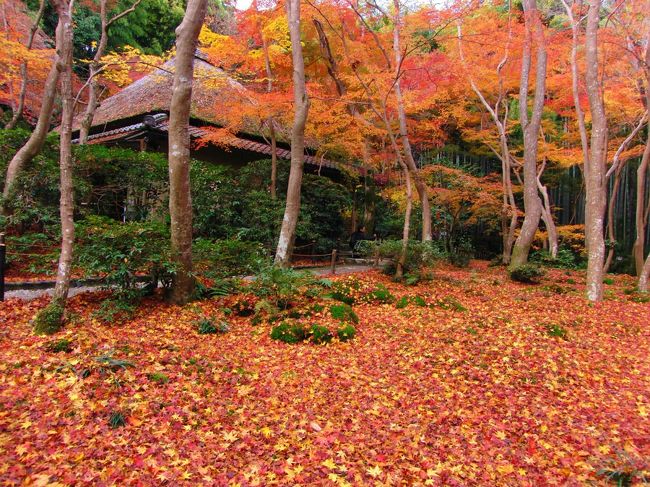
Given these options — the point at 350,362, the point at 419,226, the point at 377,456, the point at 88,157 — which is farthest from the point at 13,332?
the point at 419,226

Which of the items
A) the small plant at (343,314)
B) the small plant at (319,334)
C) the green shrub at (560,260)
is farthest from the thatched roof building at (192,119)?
the green shrub at (560,260)

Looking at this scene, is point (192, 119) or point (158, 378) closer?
point (158, 378)

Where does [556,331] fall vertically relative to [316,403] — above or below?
above

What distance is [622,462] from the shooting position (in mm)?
3133

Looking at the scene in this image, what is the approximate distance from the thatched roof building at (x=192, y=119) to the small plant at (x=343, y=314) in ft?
22.4

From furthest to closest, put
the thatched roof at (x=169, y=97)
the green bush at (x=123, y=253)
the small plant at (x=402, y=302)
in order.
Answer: the thatched roof at (x=169, y=97) → the small plant at (x=402, y=302) → the green bush at (x=123, y=253)

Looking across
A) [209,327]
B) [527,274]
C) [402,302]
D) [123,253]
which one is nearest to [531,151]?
[527,274]

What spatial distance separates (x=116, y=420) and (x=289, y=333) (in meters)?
2.72

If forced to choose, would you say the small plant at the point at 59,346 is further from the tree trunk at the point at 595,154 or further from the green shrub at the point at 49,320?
the tree trunk at the point at 595,154

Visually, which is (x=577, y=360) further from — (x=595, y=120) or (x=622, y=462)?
(x=595, y=120)

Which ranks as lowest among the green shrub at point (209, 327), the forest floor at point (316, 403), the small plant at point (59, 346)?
the forest floor at point (316, 403)

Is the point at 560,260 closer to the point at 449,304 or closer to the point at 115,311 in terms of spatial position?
the point at 449,304

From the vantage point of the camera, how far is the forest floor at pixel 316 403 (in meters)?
3.03

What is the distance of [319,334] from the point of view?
19.0 feet
